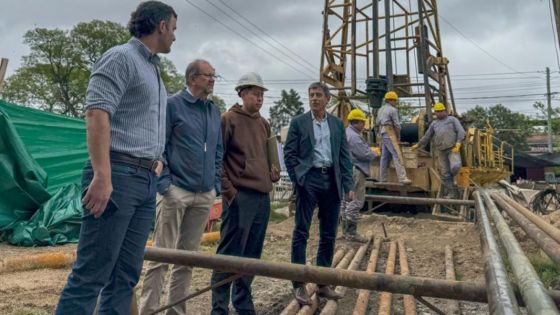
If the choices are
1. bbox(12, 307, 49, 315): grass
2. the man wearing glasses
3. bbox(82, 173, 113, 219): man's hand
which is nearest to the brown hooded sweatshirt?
the man wearing glasses

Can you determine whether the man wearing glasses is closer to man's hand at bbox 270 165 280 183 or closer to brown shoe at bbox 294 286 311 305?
man's hand at bbox 270 165 280 183

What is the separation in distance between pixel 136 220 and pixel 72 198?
603cm

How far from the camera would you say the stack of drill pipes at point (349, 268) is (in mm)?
3514

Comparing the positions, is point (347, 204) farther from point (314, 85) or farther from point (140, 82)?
point (140, 82)

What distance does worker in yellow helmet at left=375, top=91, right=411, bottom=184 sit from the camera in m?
8.23

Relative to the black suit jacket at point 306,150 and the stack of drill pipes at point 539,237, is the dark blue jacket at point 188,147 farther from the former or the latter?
the stack of drill pipes at point 539,237

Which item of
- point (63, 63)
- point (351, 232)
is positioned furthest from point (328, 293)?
point (63, 63)

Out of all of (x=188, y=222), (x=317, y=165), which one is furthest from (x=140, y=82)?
(x=317, y=165)

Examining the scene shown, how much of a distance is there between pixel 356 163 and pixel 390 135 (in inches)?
81.1

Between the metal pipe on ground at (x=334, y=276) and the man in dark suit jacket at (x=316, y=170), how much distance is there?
4.81ft

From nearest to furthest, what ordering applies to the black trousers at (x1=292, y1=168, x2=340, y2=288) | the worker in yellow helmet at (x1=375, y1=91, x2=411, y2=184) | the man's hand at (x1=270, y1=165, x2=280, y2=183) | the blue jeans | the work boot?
the blue jeans → the man's hand at (x1=270, y1=165, x2=280, y2=183) → the black trousers at (x1=292, y1=168, x2=340, y2=288) → the work boot → the worker in yellow helmet at (x1=375, y1=91, x2=411, y2=184)

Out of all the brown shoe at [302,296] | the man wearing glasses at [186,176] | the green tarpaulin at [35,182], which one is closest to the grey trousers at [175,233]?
the man wearing glasses at [186,176]

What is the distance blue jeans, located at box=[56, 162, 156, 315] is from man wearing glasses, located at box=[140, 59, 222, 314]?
2.79 feet

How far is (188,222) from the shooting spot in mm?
3326
